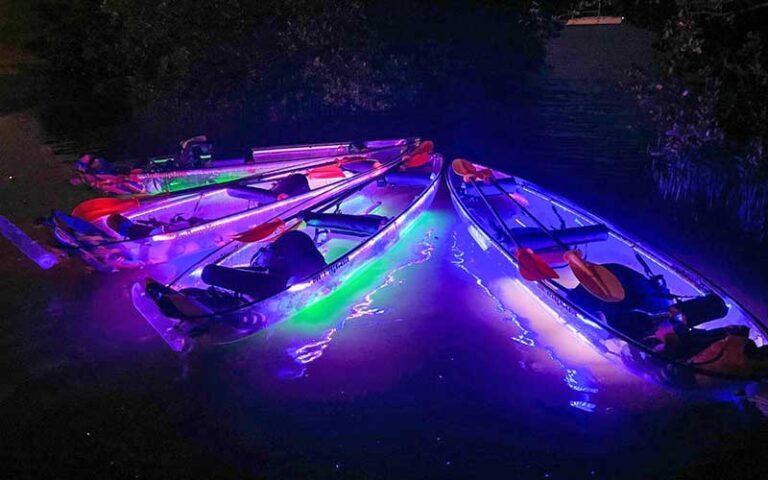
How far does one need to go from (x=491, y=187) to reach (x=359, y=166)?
6.89ft

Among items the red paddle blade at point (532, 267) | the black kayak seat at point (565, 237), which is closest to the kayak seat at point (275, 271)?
the red paddle blade at point (532, 267)

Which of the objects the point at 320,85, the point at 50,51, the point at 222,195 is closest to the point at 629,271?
the point at 222,195

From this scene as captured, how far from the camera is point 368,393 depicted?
16.0ft

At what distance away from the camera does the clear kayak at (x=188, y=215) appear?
6680mm

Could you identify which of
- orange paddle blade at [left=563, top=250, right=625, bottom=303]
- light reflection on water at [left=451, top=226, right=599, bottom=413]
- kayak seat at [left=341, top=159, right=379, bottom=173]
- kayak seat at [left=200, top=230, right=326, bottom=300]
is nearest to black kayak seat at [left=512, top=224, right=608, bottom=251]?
light reflection on water at [left=451, top=226, right=599, bottom=413]

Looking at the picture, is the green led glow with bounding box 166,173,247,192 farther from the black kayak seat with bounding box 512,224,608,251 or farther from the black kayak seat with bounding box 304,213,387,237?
the black kayak seat with bounding box 512,224,608,251

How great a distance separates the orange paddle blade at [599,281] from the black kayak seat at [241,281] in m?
2.56

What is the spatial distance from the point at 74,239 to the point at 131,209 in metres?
1.28

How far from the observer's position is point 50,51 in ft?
86.3

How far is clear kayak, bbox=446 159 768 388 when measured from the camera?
4.40m

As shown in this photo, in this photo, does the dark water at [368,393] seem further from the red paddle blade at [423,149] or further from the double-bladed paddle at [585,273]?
the red paddle blade at [423,149]

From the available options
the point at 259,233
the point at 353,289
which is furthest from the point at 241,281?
the point at 353,289

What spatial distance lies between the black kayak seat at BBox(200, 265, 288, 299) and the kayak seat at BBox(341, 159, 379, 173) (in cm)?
377

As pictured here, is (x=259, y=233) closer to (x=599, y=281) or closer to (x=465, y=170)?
(x=465, y=170)
